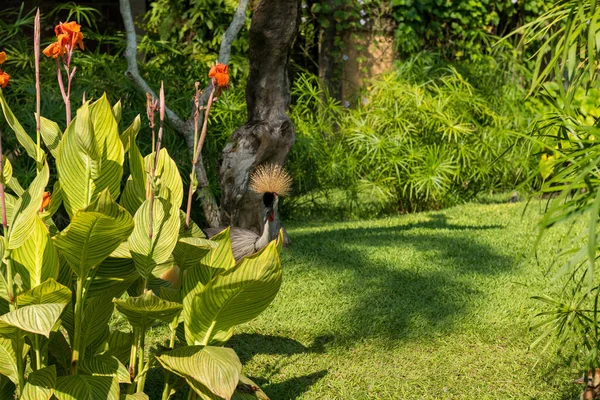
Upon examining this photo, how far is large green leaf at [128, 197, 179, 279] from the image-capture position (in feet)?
7.48

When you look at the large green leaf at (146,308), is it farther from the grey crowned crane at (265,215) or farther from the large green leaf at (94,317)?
the grey crowned crane at (265,215)

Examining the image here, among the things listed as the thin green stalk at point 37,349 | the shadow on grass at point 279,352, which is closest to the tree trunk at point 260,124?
the shadow on grass at point 279,352

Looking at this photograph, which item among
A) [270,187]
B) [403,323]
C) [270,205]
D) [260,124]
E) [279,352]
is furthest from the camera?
[260,124]

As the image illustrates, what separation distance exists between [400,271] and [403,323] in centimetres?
86

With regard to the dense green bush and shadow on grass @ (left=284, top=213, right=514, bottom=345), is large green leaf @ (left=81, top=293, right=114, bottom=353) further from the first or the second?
the dense green bush

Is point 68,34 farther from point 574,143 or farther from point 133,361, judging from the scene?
point 574,143

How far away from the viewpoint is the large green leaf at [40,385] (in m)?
2.29

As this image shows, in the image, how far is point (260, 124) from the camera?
5027 millimetres

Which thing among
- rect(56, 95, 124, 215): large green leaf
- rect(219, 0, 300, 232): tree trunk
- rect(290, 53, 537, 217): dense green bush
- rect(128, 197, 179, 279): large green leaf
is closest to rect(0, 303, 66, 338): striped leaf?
rect(128, 197, 179, 279): large green leaf

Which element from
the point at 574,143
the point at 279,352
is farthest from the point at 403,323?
the point at 574,143

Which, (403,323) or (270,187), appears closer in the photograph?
(403,323)

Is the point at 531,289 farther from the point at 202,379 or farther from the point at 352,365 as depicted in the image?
the point at 202,379

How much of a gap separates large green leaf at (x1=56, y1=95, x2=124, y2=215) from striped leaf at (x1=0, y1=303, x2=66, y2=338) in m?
0.39

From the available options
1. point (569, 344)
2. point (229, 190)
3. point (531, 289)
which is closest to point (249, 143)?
point (229, 190)
